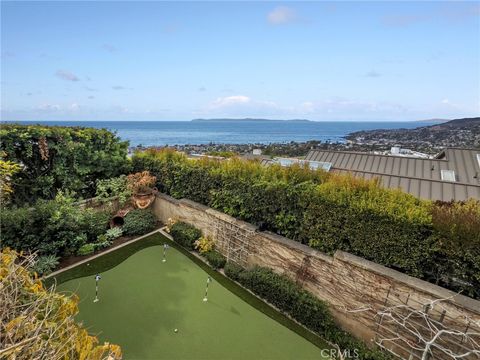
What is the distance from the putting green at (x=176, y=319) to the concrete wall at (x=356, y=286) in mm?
999

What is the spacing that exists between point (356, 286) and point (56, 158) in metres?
9.69

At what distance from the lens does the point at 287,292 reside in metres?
5.51

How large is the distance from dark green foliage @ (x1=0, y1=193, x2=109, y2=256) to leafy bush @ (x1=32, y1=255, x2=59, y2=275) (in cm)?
22

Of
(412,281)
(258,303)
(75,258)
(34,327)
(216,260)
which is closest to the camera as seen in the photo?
(34,327)

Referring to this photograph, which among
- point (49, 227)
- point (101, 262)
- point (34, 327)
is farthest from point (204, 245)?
point (34, 327)

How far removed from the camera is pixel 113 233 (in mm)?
8195

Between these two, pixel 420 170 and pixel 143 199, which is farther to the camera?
pixel 420 170

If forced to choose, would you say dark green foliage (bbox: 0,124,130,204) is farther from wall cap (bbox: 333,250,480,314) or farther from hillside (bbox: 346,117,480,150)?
hillside (bbox: 346,117,480,150)

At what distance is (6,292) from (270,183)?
510 centimetres

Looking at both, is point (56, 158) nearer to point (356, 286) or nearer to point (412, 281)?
point (356, 286)

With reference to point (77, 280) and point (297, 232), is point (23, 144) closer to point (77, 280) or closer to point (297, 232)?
point (77, 280)

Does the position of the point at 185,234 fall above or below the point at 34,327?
below

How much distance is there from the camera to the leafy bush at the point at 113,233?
8.11m

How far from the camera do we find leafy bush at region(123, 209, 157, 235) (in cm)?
851
